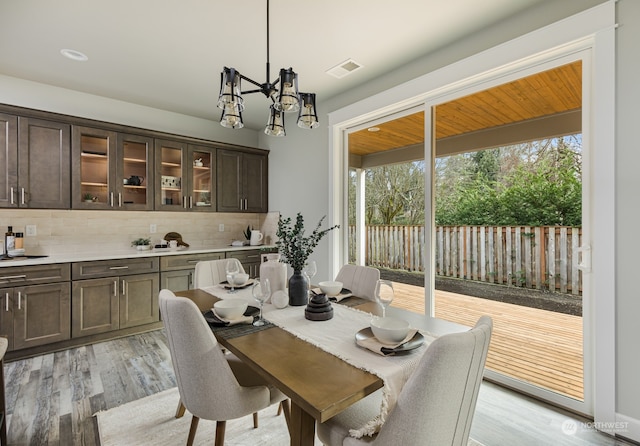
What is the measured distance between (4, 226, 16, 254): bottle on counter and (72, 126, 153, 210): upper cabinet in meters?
0.59

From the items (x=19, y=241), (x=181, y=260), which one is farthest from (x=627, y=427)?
(x=19, y=241)

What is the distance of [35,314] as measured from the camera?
111 inches

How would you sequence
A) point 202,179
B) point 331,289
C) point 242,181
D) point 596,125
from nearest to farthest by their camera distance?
point 596,125
point 331,289
point 202,179
point 242,181

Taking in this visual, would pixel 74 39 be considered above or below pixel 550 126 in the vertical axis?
above

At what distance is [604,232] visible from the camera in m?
1.83

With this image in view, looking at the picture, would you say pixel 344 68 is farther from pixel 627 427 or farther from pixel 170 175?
pixel 627 427

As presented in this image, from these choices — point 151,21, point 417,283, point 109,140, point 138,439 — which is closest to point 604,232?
point 417,283

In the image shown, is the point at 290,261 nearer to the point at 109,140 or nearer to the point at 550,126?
the point at 550,126

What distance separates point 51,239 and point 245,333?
316 cm

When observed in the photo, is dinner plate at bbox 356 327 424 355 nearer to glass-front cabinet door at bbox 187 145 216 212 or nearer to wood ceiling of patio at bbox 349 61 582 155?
wood ceiling of patio at bbox 349 61 582 155

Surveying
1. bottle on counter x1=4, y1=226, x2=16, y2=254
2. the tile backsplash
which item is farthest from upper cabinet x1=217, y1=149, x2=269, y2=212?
bottle on counter x1=4, y1=226, x2=16, y2=254

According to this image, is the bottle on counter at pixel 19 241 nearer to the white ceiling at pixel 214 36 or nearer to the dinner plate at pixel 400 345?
the white ceiling at pixel 214 36

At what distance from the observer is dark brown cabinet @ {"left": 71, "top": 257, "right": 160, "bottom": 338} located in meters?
3.03

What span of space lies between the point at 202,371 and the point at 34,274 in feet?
8.50
